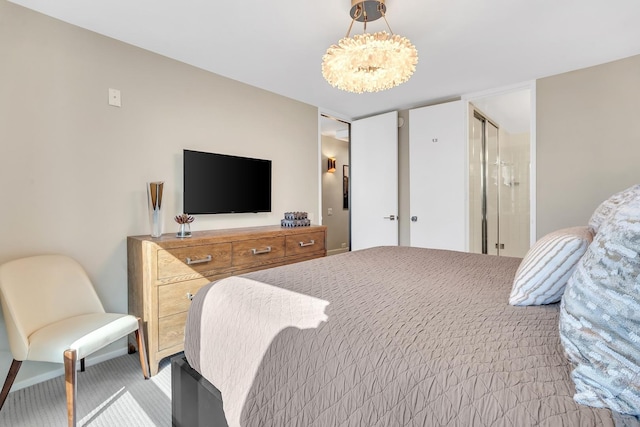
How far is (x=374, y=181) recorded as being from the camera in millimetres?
4160

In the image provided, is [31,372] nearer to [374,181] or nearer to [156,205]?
[156,205]

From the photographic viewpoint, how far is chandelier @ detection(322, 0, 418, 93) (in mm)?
1754

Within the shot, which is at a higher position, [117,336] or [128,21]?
[128,21]

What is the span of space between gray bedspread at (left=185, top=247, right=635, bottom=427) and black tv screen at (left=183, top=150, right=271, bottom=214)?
1.53 m

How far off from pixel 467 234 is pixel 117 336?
11.1 feet

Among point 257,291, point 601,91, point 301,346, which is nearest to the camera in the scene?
point 301,346

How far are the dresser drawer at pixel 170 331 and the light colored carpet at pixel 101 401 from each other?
0.59ft

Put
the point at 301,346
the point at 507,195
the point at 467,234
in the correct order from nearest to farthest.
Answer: the point at 301,346
the point at 467,234
the point at 507,195

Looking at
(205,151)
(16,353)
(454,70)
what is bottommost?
(16,353)

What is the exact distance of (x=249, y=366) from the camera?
1.00 meters

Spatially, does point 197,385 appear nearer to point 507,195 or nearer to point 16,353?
point 16,353

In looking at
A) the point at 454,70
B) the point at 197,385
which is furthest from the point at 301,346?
the point at 454,70

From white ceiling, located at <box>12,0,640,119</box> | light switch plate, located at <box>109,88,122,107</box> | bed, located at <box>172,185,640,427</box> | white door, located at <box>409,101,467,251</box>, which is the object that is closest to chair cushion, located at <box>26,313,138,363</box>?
bed, located at <box>172,185,640,427</box>

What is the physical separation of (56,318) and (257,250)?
136cm
